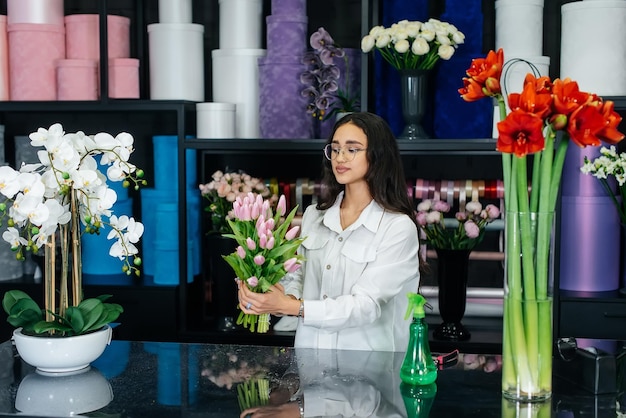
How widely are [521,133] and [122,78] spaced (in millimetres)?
2375

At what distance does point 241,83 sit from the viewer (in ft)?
12.1

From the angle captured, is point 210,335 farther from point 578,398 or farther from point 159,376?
point 578,398

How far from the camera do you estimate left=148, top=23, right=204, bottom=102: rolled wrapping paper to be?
145 inches

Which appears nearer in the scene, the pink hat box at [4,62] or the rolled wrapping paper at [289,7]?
the rolled wrapping paper at [289,7]

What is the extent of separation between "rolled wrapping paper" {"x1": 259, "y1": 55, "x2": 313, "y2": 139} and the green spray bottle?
172 centimetres

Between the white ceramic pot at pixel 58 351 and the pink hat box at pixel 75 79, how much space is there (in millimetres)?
1844

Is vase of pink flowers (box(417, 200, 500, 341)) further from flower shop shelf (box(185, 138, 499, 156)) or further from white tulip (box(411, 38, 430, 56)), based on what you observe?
white tulip (box(411, 38, 430, 56))

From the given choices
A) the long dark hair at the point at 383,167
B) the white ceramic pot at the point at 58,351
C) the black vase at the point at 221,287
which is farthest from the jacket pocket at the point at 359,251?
the black vase at the point at 221,287

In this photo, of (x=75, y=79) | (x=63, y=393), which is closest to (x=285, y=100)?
(x=75, y=79)

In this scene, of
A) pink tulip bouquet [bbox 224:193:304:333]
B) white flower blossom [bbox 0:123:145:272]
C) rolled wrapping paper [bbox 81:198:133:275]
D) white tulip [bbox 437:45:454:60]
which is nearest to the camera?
white flower blossom [bbox 0:123:145:272]

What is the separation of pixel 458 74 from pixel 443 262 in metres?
0.75

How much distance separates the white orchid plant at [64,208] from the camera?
1877 mm

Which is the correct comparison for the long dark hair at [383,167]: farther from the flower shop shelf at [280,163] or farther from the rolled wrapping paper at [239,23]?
the rolled wrapping paper at [239,23]

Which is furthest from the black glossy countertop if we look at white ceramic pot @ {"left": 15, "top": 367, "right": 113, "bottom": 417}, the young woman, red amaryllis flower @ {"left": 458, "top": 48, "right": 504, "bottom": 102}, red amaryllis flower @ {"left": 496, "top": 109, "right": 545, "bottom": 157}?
red amaryllis flower @ {"left": 458, "top": 48, "right": 504, "bottom": 102}
